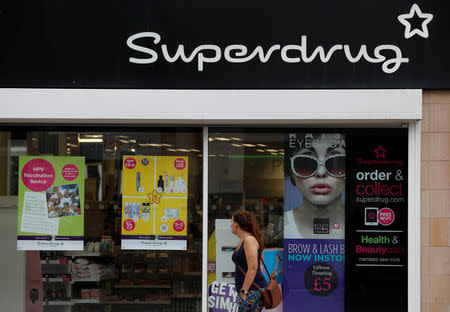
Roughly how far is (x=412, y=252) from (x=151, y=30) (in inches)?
153

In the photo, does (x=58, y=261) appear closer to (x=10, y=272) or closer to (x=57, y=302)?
(x=57, y=302)

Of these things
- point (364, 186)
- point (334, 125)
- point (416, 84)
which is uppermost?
point (416, 84)

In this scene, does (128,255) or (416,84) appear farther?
(128,255)

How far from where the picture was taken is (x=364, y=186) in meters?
6.63

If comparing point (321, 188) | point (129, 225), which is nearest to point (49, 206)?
point (129, 225)

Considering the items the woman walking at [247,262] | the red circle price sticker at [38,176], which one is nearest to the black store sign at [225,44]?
the red circle price sticker at [38,176]

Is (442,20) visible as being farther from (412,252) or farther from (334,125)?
(412,252)

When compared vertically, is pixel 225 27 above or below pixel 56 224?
above

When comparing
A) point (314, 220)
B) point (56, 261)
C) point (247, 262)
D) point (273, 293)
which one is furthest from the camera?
point (56, 261)

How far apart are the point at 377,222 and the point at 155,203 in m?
2.60

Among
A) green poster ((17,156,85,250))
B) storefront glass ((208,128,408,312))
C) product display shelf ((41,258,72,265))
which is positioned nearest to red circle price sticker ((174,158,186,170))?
storefront glass ((208,128,408,312))

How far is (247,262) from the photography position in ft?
19.8

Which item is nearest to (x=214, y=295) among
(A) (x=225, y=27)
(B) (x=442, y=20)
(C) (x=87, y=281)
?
(C) (x=87, y=281)

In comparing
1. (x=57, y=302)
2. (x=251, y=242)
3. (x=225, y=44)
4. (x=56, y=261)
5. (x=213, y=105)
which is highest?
(x=225, y=44)
